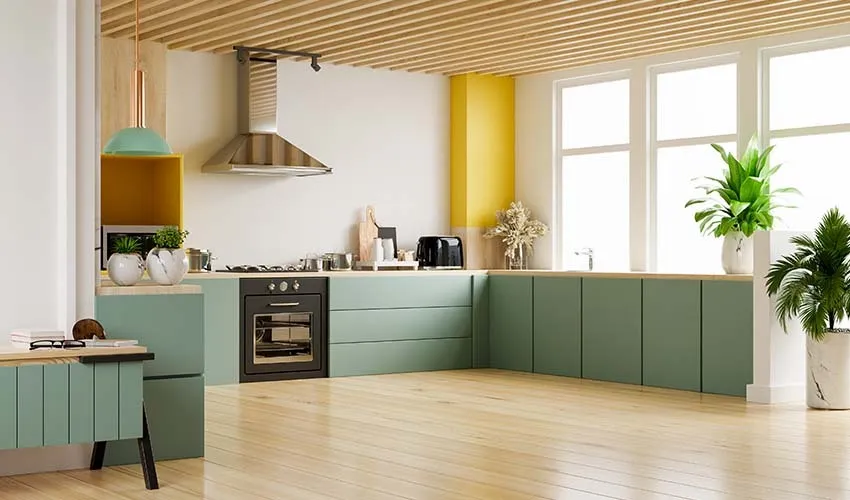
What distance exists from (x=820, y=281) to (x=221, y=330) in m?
4.05

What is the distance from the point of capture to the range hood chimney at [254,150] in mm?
9031

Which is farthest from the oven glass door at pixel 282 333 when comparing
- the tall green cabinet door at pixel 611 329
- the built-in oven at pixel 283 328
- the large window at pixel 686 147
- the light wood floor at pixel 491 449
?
the large window at pixel 686 147

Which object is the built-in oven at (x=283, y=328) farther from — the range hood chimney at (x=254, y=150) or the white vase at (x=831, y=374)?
the white vase at (x=831, y=374)

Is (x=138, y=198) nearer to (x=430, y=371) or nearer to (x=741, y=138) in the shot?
(x=430, y=371)

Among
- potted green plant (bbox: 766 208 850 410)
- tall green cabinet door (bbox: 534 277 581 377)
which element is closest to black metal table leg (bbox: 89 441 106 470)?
potted green plant (bbox: 766 208 850 410)

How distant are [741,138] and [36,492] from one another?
225 inches

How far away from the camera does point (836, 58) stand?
8.22 metres

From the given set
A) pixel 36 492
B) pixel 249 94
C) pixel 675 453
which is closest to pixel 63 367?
pixel 36 492

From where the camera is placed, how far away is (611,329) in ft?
28.8

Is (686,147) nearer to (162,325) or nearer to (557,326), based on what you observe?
(557,326)

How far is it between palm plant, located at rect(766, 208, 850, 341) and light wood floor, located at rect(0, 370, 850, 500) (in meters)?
0.56

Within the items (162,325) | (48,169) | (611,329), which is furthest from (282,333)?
(48,169)

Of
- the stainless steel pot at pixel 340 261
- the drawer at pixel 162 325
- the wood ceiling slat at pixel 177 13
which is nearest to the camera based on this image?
the drawer at pixel 162 325

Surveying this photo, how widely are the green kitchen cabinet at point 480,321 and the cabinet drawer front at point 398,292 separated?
0.07m
